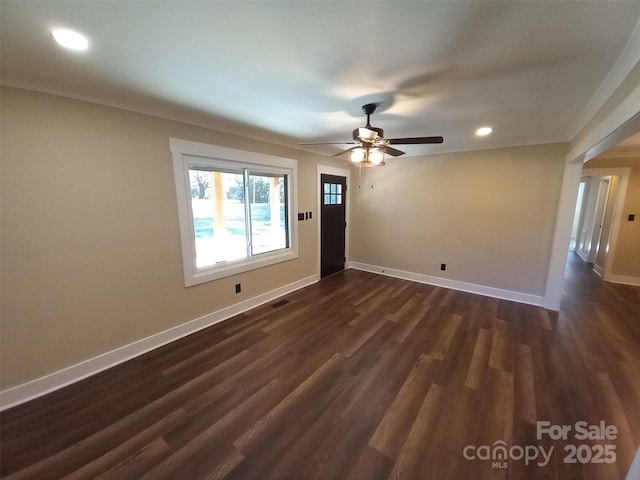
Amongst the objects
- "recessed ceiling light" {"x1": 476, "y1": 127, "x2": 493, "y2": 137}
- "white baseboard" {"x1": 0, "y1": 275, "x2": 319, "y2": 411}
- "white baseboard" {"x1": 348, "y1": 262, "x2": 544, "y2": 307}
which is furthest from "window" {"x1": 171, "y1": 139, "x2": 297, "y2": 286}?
"recessed ceiling light" {"x1": 476, "y1": 127, "x2": 493, "y2": 137}

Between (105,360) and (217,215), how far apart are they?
5.75ft

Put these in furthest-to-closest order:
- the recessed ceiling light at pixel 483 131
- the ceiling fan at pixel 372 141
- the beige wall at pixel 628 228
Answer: the beige wall at pixel 628 228 < the recessed ceiling light at pixel 483 131 < the ceiling fan at pixel 372 141

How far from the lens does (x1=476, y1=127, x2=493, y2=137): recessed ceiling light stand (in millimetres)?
2799

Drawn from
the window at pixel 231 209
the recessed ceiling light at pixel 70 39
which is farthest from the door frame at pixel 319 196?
the recessed ceiling light at pixel 70 39

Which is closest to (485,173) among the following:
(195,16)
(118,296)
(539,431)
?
(539,431)

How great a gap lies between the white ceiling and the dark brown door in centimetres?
222

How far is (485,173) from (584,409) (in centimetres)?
307

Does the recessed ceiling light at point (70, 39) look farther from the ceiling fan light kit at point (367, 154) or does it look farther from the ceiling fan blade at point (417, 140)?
the ceiling fan blade at point (417, 140)

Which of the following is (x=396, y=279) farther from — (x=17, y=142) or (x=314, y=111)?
(x=17, y=142)

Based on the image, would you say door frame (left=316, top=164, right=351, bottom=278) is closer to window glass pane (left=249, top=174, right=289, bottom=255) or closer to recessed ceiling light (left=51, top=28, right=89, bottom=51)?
window glass pane (left=249, top=174, right=289, bottom=255)

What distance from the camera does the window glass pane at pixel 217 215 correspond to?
9.25 ft

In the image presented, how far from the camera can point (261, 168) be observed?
3354mm

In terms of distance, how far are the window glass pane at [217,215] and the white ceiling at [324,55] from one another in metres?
0.77

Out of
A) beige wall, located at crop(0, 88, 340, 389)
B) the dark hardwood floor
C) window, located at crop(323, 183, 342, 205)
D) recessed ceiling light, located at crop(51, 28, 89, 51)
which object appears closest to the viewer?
recessed ceiling light, located at crop(51, 28, 89, 51)
